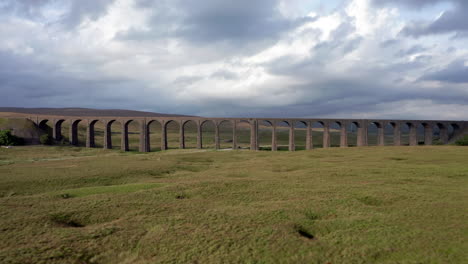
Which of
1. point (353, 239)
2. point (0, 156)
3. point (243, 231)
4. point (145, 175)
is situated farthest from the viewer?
point (0, 156)

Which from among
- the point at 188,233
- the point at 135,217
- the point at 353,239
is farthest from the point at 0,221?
the point at 353,239

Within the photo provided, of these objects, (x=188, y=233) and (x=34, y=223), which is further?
(x=34, y=223)

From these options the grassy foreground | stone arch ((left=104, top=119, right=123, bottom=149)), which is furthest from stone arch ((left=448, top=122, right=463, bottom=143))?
stone arch ((left=104, top=119, right=123, bottom=149))

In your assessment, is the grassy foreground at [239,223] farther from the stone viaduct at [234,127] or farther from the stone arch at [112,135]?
the stone arch at [112,135]

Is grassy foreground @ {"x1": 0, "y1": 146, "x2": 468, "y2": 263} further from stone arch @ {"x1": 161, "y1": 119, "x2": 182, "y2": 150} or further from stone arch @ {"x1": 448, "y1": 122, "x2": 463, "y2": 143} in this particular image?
stone arch @ {"x1": 448, "y1": 122, "x2": 463, "y2": 143}

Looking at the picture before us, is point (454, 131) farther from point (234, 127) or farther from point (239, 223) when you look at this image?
point (239, 223)

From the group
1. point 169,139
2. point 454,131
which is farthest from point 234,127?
point 454,131

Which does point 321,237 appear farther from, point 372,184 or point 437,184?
point 437,184

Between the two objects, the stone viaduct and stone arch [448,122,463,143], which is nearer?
the stone viaduct

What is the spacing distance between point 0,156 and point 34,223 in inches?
2048

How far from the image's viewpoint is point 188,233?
12.7m

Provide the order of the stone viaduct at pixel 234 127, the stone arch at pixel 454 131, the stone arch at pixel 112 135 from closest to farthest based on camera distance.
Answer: the stone viaduct at pixel 234 127 → the stone arch at pixel 112 135 → the stone arch at pixel 454 131

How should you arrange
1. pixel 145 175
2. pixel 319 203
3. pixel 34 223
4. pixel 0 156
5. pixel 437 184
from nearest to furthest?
pixel 34 223, pixel 319 203, pixel 437 184, pixel 145 175, pixel 0 156

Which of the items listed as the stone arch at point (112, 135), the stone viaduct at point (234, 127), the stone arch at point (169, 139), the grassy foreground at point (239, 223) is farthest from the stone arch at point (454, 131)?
the stone arch at point (112, 135)
